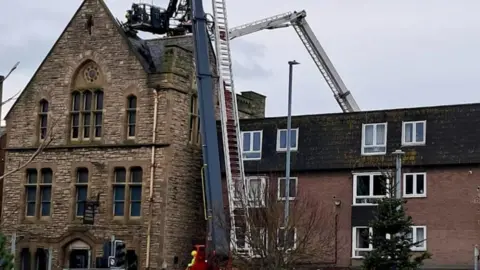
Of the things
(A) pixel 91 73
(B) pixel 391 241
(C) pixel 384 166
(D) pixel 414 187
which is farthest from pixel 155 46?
(B) pixel 391 241

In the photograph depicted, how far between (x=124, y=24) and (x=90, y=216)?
538 inches

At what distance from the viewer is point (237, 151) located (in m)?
52.2

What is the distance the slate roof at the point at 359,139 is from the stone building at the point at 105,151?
348 centimetres

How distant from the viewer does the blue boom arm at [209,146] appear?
46438 millimetres

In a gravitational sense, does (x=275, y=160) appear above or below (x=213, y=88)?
below

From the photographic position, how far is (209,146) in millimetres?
47375

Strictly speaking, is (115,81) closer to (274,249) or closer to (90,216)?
(90,216)

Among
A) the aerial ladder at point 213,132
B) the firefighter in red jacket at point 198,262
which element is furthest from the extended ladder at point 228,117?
the firefighter in red jacket at point 198,262

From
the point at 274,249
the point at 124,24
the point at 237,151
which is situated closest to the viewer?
the point at 274,249

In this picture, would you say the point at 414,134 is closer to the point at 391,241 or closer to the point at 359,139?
the point at 359,139

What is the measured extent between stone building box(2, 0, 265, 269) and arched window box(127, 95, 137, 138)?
0.05 metres

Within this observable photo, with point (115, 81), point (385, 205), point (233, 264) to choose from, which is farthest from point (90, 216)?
point (385, 205)

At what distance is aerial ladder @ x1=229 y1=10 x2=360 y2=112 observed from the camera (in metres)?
62.0

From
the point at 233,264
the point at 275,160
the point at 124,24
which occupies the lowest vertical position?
the point at 233,264
